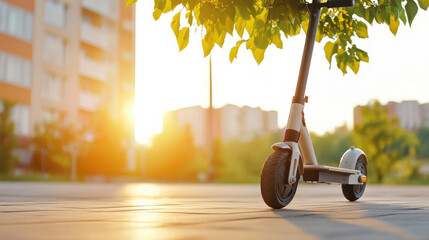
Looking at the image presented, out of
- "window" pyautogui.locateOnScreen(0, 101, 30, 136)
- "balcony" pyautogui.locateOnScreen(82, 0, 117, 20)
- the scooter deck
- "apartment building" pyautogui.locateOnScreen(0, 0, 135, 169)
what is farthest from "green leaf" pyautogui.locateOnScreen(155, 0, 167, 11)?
"balcony" pyautogui.locateOnScreen(82, 0, 117, 20)

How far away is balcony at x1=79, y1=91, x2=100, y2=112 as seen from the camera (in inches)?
2077

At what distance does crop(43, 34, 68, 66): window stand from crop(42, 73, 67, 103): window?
3.87 feet

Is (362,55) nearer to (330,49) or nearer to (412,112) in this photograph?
(330,49)

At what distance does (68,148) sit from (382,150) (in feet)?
69.6

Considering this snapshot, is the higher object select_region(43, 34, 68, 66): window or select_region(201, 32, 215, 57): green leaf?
select_region(43, 34, 68, 66): window

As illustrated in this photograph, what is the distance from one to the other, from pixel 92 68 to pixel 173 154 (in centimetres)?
1207

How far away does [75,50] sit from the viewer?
174ft

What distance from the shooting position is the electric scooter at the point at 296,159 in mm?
5102

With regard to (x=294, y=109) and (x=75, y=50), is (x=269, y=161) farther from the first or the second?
(x=75, y=50)

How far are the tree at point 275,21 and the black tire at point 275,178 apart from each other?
39.6 inches

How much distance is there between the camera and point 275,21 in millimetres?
5781

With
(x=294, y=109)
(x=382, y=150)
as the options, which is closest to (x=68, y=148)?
(x=382, y=150)

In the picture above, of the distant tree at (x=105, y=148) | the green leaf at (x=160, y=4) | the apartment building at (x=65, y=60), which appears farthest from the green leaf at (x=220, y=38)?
the distant tree at (x=105, y=148)

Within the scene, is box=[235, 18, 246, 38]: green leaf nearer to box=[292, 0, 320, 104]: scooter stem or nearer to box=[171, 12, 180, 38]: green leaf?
box=[292, 0, 320, 104]: scooter stem
